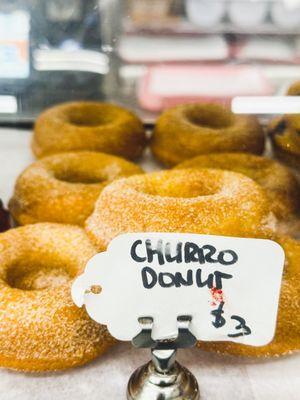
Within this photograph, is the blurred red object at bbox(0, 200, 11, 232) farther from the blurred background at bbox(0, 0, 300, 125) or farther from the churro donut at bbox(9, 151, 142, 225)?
the blurred background at bbox(0, 0, 300, 125)

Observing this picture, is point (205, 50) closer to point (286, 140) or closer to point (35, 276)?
point (286, 140)

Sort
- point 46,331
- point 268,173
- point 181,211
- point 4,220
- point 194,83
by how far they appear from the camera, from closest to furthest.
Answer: point 46,331 < point 181,211 < point 4,220 < point 268,173 < point 194,83

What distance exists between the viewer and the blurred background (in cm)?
208

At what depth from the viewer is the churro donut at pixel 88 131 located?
6.28 ft

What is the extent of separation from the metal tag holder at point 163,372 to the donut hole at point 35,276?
33cm

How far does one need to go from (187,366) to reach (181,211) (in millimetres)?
318

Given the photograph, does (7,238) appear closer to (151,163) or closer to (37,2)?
(151,163)

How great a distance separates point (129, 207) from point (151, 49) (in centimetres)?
118

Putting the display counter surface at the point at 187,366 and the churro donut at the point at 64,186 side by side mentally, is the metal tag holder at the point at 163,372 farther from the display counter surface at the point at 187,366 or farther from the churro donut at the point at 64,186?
the churro donut at the point at 64,186

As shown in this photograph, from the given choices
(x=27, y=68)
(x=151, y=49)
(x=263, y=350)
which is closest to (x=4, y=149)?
(x=27, y=68)

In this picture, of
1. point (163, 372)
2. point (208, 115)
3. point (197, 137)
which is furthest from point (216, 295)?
point (208, 115)

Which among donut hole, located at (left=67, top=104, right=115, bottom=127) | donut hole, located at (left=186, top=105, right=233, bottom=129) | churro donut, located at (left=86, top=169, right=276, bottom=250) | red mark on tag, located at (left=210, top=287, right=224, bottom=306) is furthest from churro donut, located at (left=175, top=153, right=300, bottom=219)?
red mark on tag, located at (left=210, top=287, right=224, bottom=306)

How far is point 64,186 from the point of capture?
1.58m

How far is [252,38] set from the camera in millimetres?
2135
